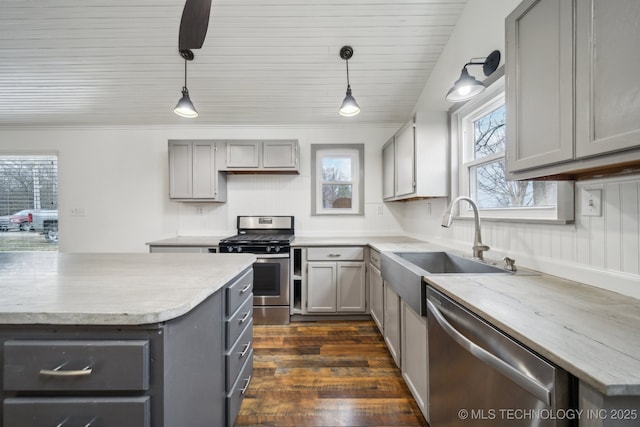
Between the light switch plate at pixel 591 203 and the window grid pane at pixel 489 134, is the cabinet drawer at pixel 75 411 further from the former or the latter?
the window grid pane at pixel 489 134

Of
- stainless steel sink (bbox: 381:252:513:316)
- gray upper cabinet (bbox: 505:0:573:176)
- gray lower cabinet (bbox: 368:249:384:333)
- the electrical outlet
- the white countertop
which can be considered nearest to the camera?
the white countertop

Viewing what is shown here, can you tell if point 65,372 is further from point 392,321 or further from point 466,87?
point 466,87

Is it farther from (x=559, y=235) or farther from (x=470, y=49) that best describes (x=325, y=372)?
(x=470, y=49)

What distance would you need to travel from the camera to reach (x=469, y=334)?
89cm

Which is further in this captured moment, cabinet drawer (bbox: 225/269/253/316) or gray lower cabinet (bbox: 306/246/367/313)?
gray lower cabinet (bbox: 306/246/367/313)

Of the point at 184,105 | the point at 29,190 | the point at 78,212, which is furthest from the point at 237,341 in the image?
the point at 29,190

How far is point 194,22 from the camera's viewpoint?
1347 millimetres

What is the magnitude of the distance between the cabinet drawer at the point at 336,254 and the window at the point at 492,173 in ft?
3.54

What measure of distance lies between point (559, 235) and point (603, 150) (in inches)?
27.7

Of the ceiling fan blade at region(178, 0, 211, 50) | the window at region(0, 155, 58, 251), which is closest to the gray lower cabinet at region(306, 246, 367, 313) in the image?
the ceiling fan blade at region(178, 0, 211, 50)

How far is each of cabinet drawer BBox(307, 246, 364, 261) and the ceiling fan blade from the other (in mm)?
1934

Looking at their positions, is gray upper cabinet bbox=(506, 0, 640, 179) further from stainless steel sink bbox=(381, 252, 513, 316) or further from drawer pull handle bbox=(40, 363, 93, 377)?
drawer pull handle bbox=(40, 363, 93, 377)

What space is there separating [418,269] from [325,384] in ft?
3.50

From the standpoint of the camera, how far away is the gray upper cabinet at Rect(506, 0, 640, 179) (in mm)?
679
